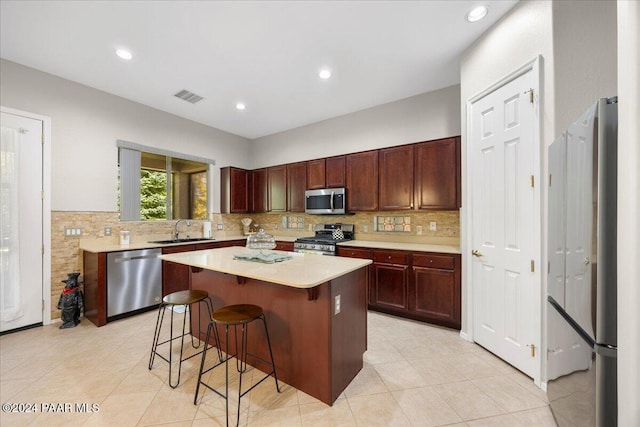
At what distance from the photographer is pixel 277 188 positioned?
510 centimetres

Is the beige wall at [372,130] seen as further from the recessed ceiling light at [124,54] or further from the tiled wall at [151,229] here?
the recessed ceiling light at [124,54]

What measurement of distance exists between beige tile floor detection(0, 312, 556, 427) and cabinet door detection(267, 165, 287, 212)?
9.85ft

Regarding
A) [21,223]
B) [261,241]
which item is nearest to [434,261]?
[261,241]

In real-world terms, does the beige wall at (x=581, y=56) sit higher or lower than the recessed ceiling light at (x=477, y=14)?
lower

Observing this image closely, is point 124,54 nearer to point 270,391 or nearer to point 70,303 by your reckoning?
point 70,303

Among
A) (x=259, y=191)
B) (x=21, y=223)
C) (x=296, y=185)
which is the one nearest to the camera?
(x=21, y=223)

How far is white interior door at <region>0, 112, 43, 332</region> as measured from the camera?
2.82 meters

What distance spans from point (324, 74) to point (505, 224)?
8.47 ft

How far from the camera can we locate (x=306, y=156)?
498 centimetres

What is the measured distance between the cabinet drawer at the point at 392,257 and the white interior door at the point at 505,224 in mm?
786

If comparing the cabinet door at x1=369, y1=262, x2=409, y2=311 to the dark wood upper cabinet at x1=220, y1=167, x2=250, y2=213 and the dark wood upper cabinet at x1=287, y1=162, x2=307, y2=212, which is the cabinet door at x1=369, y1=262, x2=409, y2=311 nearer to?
the dark wood upper cabinet at x1=287, y1=162, x2=307, y2=212

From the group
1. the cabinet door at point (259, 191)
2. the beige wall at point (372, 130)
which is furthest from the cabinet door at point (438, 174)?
the cabinet door at point (259, 191)

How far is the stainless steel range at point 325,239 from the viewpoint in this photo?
154 inches

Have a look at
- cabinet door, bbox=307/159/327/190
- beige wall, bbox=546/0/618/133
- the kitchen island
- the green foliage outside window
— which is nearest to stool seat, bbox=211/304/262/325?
the kitchen island
